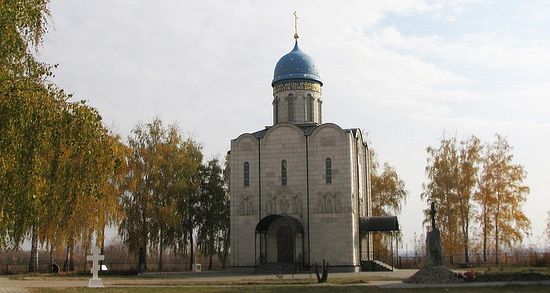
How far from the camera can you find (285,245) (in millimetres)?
34812

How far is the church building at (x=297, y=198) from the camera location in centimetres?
3394

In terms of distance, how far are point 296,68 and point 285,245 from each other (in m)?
11.2

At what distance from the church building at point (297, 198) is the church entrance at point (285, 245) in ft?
0.19

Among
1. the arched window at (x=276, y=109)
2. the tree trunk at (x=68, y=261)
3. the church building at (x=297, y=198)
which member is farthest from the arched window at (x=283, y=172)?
the tree trunk at (x=68, y=261)

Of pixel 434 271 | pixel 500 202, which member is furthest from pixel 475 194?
pixel 434 271

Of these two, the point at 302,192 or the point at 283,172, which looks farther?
the point at 283,172

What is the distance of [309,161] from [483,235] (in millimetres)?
14357

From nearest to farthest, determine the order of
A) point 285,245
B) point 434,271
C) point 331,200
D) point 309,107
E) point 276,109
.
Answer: point 434,271 → point 331,200 → point 285,245 → point 309,107 → point 276,109

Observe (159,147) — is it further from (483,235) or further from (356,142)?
(483,235)

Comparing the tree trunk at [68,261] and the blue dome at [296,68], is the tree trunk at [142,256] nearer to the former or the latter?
the tree trunk at [68,261]

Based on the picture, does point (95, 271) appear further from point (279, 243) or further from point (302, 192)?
point (302, 192)

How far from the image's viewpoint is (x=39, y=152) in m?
12.5

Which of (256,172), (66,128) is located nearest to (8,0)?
(66,128)

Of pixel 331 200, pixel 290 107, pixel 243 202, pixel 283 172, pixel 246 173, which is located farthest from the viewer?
pixel 290 107
